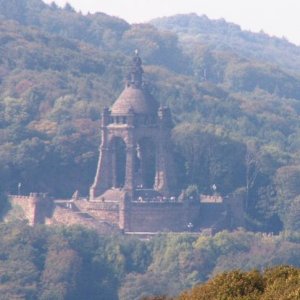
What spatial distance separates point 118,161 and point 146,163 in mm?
1318

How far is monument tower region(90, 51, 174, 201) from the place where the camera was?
122 meters

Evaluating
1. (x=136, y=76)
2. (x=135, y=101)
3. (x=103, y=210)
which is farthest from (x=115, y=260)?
(x=136, y=76)

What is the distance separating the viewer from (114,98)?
463 ft

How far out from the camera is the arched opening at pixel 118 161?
12260 cm

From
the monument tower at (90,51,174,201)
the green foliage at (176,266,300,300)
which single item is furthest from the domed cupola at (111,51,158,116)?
the green foliage at (176,266,300,300)

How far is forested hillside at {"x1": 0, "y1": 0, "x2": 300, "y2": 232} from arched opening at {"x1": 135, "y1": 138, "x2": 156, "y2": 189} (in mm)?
1441

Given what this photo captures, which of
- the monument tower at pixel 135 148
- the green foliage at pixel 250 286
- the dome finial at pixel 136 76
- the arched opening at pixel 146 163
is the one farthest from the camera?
the dome finial at pixel 136 76

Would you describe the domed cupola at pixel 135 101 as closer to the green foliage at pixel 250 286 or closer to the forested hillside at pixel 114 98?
the forested hillside at pixel 114 98

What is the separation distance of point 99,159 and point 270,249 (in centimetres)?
1190

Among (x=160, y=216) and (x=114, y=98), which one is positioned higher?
(x=114, y=98)

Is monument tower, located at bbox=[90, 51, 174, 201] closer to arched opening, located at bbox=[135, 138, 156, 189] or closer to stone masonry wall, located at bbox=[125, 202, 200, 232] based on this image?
arched opening, located at bbox=[135, 138, 156, 189]

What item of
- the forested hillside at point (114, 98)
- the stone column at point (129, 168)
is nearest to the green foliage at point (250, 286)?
the stone column at point (129, 168)

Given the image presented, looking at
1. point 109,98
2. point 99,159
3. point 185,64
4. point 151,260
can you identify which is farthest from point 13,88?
point 185,64

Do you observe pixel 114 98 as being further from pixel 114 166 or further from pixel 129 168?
pixel 129 168
